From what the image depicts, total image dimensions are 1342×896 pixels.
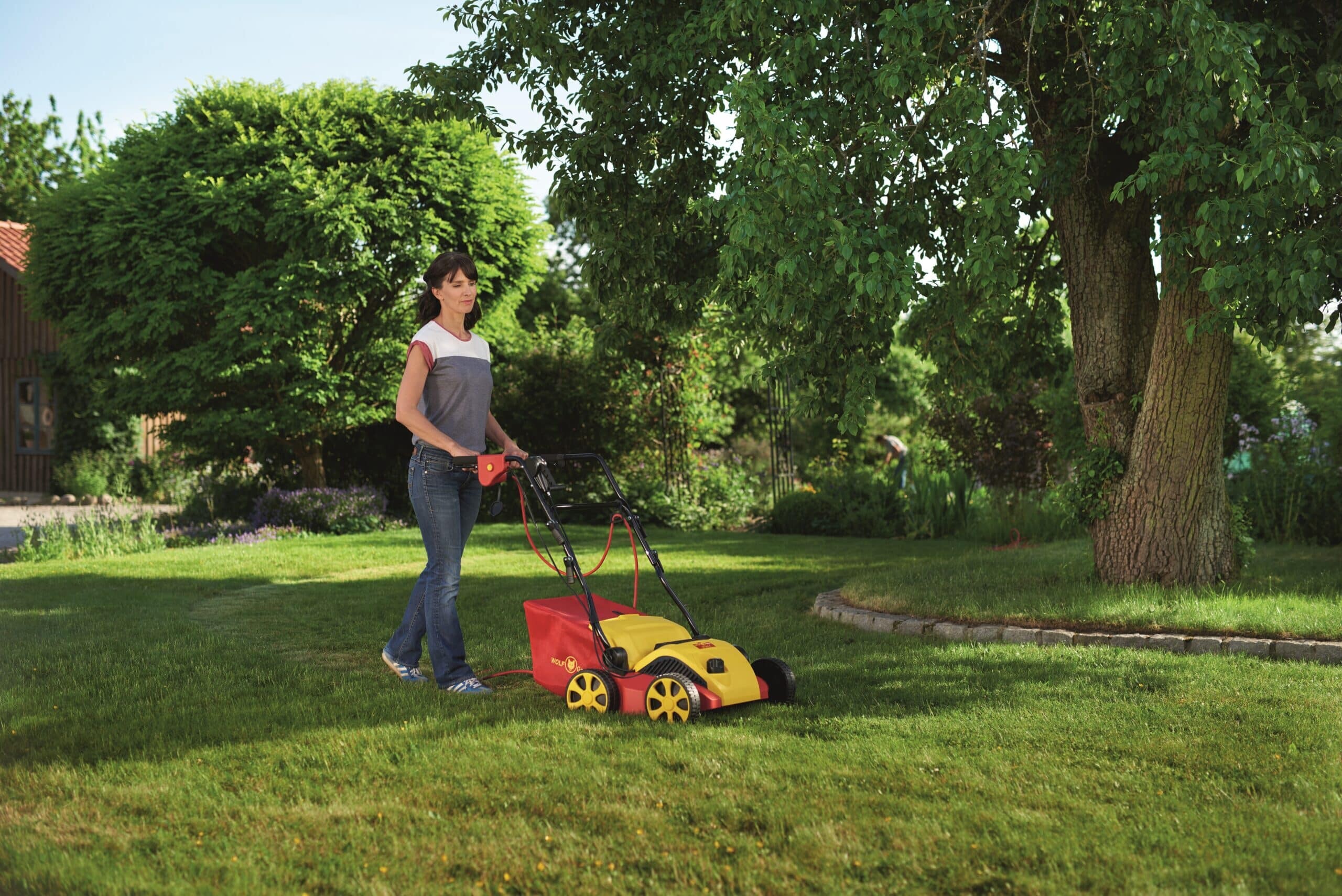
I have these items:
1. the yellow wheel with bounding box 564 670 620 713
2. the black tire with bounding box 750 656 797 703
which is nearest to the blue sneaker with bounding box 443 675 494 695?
the yellow wheel with bounding box 564 670 620 713

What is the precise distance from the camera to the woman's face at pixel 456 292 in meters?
5.03

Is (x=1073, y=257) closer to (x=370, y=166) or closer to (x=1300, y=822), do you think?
(x=1300, y=822)

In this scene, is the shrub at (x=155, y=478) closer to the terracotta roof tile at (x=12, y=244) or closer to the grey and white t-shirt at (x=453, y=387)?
the terracotta roof tile at (x=12, y=244)

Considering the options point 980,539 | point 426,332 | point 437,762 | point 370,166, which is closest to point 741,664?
point 437,762

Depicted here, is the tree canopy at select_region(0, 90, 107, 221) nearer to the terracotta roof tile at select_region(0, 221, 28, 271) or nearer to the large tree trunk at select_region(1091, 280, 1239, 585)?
the terracotta roof tile at select_region(0, 221, 28, 271)

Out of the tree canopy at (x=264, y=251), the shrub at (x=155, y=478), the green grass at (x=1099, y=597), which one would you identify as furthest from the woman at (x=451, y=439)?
the shrub at (x=155, y=478)

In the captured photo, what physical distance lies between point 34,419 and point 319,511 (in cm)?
1187

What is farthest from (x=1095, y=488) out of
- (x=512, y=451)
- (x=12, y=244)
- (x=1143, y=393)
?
(x=12, y=244)

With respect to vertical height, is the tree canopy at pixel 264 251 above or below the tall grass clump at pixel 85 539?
above

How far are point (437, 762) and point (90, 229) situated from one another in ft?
40.3

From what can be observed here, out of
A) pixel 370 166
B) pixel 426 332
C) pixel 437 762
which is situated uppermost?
pixel 370 166

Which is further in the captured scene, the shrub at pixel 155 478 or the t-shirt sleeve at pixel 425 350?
the shrub at pixel 155 478

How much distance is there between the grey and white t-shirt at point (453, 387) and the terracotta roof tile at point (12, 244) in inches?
712

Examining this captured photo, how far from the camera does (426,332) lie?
4.98 meters
